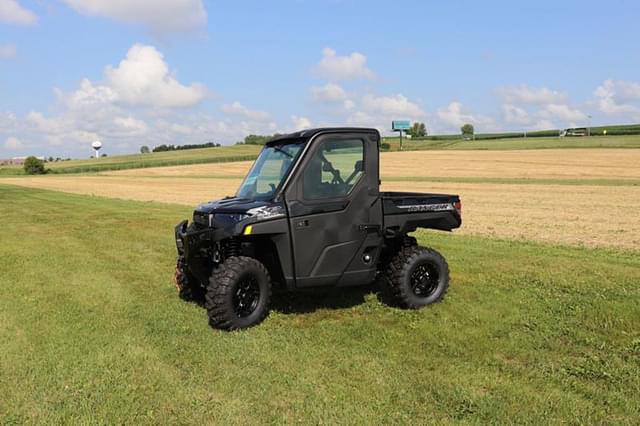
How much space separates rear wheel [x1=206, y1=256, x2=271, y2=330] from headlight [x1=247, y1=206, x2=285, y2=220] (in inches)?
20.4

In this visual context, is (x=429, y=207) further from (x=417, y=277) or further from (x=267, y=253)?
(x=267, y=253)

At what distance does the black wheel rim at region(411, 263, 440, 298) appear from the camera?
6.75 meters

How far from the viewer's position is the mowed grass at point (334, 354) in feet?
13.1

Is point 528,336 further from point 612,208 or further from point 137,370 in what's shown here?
point 612,208

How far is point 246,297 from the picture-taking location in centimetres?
595

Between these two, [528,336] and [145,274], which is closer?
[528,336]

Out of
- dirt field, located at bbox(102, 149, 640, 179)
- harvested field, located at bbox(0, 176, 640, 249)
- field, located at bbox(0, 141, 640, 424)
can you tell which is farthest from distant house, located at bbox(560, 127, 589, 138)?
field, located at bbox(0, 141, 640, 424)

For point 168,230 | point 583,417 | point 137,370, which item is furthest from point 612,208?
point 137,370

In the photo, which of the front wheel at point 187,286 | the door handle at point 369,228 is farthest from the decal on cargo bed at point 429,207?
the front wheel at point 187,286

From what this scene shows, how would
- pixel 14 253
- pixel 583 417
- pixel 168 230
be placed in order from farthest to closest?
1. pixel 168 230
2. pixel 14 253
3. pixel 583 417

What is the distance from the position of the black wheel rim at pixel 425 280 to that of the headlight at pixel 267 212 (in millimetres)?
1999

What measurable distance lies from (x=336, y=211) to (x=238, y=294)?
1401mm

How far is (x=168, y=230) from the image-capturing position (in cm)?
1391

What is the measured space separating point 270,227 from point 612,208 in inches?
658
